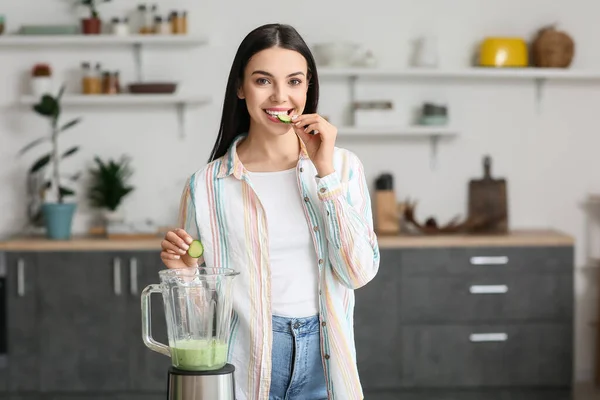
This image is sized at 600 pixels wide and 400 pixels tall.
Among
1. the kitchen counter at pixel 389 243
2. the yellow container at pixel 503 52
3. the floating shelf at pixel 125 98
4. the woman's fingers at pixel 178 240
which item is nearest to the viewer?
Result: the woman's fingers at pixel 178 240

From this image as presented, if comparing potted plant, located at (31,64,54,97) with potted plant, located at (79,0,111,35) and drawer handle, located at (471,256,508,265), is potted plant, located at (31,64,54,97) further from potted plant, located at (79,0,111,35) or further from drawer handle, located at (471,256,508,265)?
drawer handle, located at (471,256,508,265)

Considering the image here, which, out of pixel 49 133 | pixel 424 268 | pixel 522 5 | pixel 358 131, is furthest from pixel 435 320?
pixel 49 133

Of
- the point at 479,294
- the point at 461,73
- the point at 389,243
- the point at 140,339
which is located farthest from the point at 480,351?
the point at 140,339

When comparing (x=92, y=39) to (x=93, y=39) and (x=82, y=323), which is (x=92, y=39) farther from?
(x=82, y=323)

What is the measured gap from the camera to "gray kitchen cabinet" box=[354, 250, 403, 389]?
192 inches

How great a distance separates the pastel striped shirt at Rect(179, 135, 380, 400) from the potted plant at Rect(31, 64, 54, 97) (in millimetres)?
3357

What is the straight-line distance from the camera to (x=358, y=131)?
511 centimetres

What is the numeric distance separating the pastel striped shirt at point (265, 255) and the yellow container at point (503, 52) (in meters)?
3.37

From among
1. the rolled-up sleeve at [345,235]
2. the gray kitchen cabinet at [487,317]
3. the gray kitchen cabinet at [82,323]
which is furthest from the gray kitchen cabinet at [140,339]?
the rolled-up sleeve at [345,235]

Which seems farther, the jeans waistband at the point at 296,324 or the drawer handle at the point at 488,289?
the drawer handle at the point at 488,289

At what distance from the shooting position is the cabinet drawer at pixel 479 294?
4875mm

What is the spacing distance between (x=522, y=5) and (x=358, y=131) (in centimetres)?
113

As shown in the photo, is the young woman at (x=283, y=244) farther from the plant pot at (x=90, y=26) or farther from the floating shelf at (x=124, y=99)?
the plant pot at (x=90, y=26)

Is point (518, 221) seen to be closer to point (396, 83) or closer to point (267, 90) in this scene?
point (396, 83)
